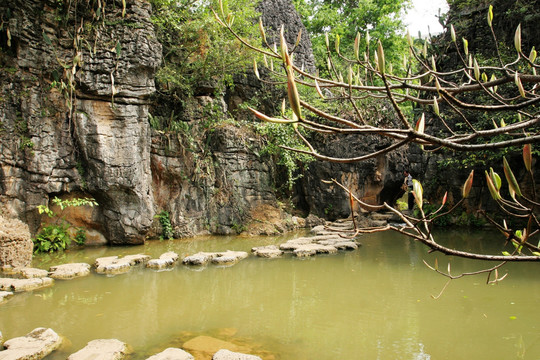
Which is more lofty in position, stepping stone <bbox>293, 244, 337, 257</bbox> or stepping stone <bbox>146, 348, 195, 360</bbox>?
stepping stone <bbox>146, 348, 195, 360</bbox>

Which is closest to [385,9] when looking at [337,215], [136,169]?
[337,215]

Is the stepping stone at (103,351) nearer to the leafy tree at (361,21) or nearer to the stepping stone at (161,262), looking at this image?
the stepping stone at (161,262)

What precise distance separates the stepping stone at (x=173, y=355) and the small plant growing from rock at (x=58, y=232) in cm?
542

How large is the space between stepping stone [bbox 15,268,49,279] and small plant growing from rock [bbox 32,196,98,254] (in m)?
1.88

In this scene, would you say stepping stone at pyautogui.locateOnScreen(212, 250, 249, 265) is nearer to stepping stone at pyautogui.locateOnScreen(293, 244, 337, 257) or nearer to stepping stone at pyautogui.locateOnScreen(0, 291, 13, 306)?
stepping stone at pyautogui.locateOnScreen(293, 244, 337, 257)

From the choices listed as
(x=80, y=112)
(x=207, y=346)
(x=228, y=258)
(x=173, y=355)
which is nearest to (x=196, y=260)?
(x=228, y=258)

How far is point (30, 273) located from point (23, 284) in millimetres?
542

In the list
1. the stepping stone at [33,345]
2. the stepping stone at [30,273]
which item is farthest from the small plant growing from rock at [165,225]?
the stepping stone at [33,345]

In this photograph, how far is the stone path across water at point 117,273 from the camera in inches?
123

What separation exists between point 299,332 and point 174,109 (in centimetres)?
760

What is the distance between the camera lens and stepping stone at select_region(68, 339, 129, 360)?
10.2ft

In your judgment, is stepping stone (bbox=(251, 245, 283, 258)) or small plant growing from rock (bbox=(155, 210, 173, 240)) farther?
small plant growing from rock (bbox=(155, 210, 173, 240))

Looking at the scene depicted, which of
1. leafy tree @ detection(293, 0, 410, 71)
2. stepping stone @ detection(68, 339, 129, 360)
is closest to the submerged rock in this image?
stepping stone @ detection(68, 339, 129, 360)

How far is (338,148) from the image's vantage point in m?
11.8
